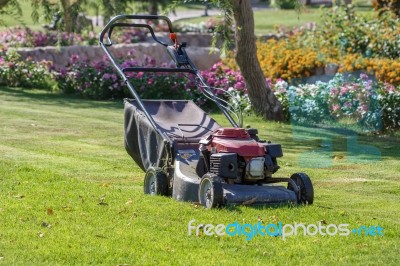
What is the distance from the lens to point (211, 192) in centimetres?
816

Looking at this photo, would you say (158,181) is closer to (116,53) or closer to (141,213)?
(141,213)

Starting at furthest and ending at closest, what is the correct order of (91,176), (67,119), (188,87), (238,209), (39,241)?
(188,87) < (67,119) < (91,176) < (238,209) < (39,241)

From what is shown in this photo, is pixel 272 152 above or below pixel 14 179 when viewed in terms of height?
above

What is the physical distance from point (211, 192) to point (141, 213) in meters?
0.59

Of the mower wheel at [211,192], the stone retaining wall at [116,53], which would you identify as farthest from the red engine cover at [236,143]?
the stone retaining wall at [116,53]

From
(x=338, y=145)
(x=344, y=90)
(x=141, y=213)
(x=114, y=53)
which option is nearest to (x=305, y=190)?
(x=141, y=213)

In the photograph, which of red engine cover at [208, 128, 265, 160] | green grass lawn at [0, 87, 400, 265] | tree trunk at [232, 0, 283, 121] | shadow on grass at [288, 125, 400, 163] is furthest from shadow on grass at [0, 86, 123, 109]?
red engine cover at [208, 128, 265, 160]

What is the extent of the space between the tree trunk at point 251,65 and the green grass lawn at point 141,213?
8.15ft

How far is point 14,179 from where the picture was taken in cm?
967

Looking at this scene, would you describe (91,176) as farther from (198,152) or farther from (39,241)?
(39,241)

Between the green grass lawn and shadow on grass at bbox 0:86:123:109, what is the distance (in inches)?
182

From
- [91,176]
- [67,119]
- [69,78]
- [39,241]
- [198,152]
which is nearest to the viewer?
[39,241]

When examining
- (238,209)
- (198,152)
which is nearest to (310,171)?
(198,152)

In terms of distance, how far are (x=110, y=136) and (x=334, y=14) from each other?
881cm
